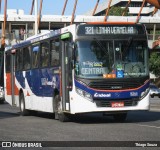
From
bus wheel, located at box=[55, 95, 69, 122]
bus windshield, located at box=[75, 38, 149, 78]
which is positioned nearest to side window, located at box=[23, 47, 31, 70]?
Result: bus wheel, located at box=[55, 95, 69, 122]

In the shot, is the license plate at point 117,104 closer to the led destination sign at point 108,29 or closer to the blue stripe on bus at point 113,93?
the blue stripe on bus at point 113,93

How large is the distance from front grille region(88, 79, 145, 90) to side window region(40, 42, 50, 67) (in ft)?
10.1

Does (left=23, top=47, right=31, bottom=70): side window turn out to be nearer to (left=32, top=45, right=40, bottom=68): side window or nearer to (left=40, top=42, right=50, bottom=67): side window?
(left=32, top=45, right=40, bottom=68): side window

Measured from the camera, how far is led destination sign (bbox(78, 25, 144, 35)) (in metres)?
18.1

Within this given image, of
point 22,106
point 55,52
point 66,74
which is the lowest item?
point 22,106

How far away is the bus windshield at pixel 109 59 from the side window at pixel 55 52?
1.54 m

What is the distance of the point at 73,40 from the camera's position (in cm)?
1794

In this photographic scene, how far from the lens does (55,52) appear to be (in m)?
19.4

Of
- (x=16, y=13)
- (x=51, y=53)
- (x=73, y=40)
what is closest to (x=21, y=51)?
(x=51, y=53)

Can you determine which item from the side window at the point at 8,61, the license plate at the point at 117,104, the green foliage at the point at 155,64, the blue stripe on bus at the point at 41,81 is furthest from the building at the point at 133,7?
the license plate at the point at 117,104

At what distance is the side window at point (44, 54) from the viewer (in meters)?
20.3

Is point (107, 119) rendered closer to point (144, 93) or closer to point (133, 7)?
point (144, 93)

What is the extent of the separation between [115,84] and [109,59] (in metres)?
0.78

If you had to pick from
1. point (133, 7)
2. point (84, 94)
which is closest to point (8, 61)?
point (84, 94)
